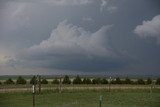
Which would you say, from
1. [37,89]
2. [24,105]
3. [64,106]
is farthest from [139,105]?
[37,89]

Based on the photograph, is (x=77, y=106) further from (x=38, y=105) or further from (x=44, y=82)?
(x=44, y=82)

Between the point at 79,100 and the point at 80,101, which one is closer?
the point at 80,101

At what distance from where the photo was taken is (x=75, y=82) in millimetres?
57000

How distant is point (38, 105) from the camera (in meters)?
25.5

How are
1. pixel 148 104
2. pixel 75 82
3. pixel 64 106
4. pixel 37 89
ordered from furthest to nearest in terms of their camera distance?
pixel 75 82
pixel 37 89
pixel 148 104
pixel 64 106

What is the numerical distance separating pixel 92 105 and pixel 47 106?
2559 millimetres

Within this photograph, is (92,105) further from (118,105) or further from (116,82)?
(116,82)

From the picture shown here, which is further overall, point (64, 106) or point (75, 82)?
point (75, 82)

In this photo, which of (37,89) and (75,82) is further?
(75,82)

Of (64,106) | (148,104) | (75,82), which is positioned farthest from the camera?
(75,82)

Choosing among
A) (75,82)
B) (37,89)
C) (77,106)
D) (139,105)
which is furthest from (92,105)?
(75,82)

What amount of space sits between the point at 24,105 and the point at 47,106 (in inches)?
68.8

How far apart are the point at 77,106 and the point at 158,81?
34.3m

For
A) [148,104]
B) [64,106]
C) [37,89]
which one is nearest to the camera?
[64,106]
